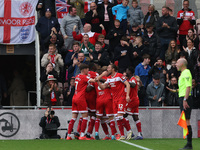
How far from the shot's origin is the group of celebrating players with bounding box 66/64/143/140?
51.5ft

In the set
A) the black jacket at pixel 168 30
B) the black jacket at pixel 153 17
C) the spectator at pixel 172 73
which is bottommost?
the spectator at pixel 172 73

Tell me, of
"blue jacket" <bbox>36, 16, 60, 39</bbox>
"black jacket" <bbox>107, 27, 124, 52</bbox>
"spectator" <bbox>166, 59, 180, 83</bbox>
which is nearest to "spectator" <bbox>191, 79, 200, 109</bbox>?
"spectator" <bbox>166, 59, 180, 83</bbox>

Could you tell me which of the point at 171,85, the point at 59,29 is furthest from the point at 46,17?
the point at 171,85

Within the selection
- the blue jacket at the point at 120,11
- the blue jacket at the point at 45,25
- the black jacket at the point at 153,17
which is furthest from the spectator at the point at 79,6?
the black jacket at the point at 153,17

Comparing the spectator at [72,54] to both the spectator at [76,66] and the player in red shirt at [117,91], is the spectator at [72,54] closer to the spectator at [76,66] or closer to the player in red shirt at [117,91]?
the spectator at [76,66]

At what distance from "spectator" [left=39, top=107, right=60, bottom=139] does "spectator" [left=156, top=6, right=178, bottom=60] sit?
543 centimetres

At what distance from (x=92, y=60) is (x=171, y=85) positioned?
2.80 metres

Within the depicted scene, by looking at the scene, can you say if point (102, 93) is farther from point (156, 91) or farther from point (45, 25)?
point (45, 25)

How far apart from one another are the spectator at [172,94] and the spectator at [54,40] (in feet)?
13.7

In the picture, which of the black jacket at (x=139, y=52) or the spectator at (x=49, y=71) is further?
the black jacket at (x=139, y=52)

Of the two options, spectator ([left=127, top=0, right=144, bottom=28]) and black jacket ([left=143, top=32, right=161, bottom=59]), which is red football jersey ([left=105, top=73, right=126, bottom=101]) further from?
spectator ([left=127, top=0, right=144, bottom=28])

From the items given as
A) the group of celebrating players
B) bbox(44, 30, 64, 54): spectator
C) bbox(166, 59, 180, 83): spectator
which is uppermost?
bbox(44, 30, 64, 54): spectator

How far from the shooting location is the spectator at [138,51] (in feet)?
65.2

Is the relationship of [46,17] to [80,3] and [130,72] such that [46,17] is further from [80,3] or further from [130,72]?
[130,72]
